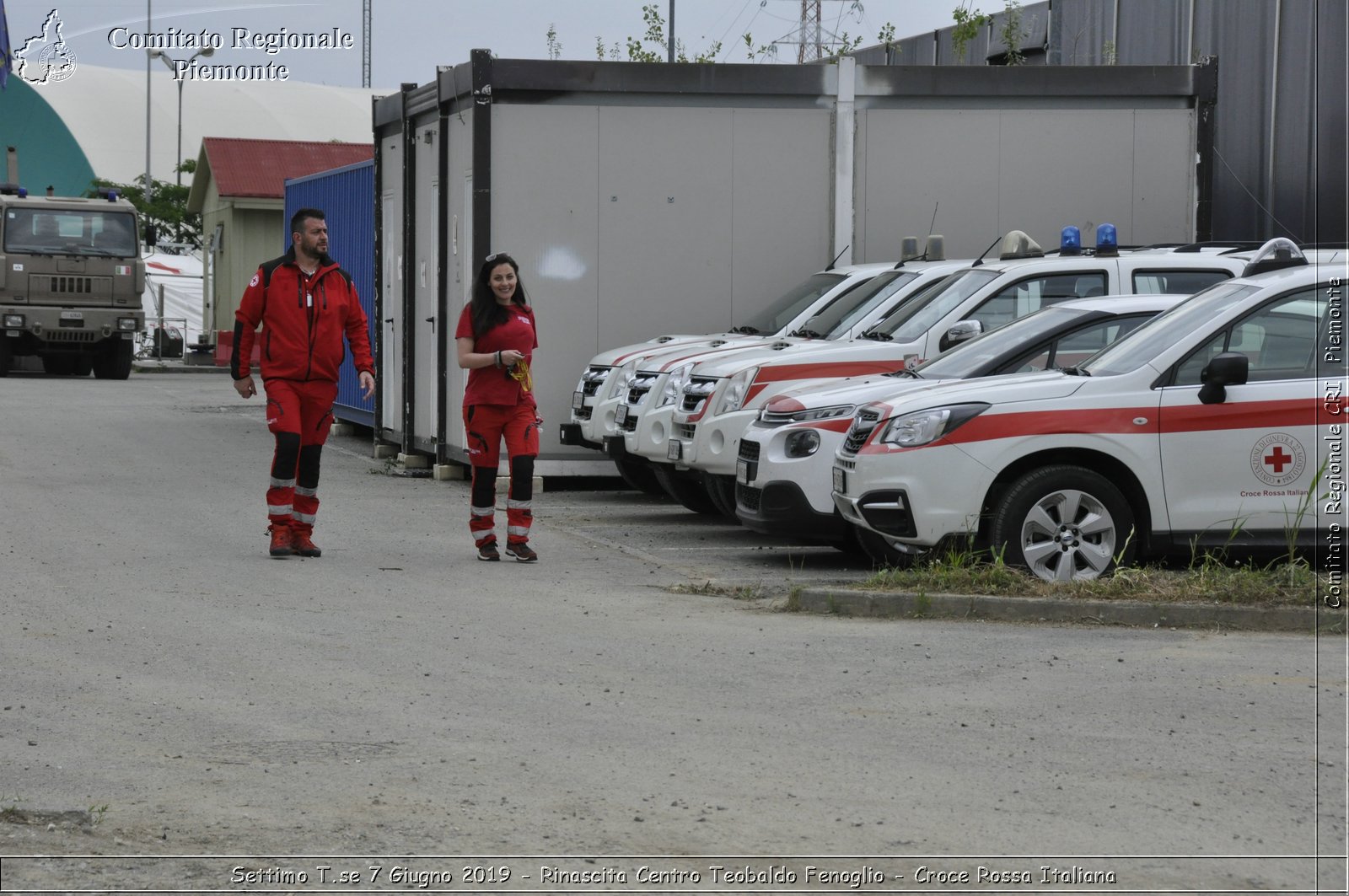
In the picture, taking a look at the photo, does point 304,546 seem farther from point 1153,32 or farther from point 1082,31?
point 1082,31

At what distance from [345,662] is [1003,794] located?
3.16m

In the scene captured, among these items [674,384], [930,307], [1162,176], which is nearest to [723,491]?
[674,384]

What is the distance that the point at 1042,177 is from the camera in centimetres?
1681

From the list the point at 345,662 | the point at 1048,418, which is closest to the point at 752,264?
the point at 1048,418

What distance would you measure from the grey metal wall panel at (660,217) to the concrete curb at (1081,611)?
712 centimetres

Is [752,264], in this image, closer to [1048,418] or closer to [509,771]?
[1048,418]

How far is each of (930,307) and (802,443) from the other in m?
2.32

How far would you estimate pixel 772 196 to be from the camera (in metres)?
16.3

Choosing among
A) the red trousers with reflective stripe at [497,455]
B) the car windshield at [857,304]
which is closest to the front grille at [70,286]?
the car windshield at [857,304]

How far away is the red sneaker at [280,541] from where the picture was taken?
11.2 metres

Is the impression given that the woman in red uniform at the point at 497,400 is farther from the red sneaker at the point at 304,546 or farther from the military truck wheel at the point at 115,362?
the military truck wheel at the point at 115,362

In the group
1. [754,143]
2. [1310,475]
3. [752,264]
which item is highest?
[754,143]

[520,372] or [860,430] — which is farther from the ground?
[520,372]

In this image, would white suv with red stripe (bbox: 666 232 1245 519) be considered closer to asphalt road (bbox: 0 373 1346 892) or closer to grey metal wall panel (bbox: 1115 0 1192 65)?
asphalt road (bbox: 0 373 1346 892)
